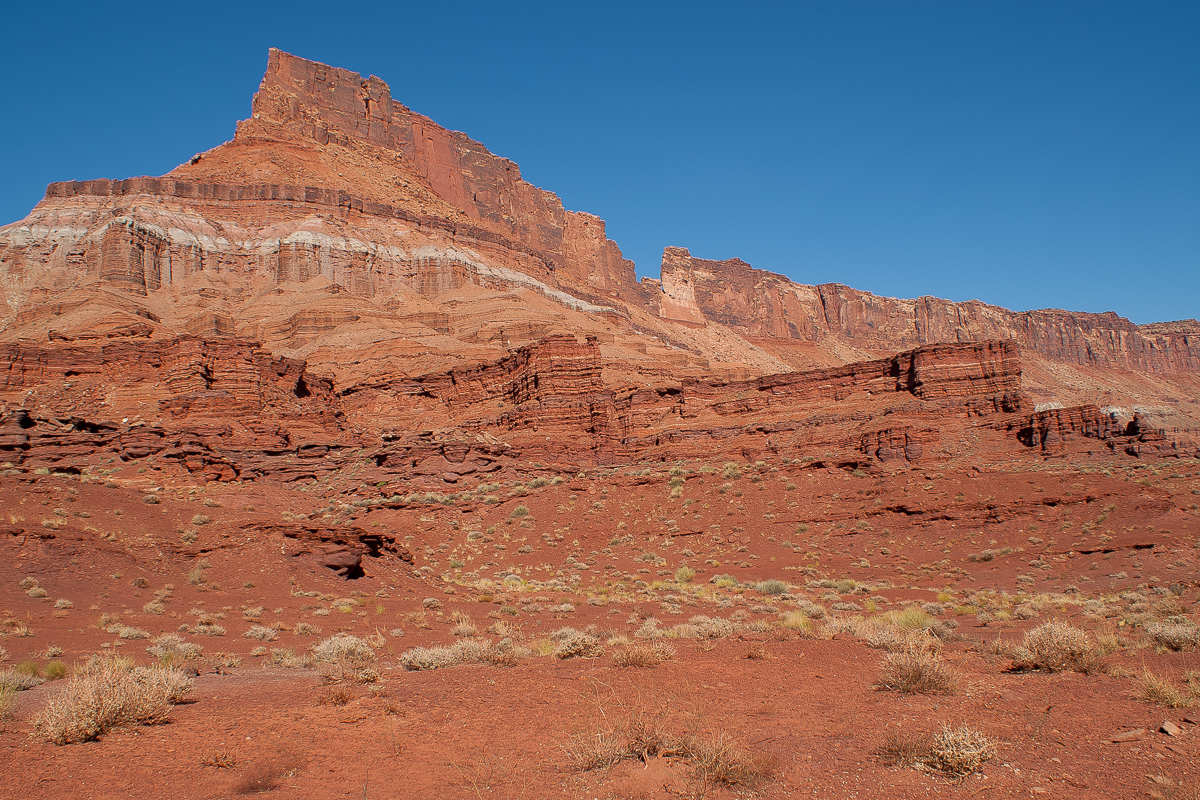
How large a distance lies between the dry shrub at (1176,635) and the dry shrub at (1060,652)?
3.96ft

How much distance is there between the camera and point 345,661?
8.99 m

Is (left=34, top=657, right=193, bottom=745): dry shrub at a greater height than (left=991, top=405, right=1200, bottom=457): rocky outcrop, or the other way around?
(left=991, top=405, right=1200, bottom=457): rocky outcrop

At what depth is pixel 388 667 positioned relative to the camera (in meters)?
9.30

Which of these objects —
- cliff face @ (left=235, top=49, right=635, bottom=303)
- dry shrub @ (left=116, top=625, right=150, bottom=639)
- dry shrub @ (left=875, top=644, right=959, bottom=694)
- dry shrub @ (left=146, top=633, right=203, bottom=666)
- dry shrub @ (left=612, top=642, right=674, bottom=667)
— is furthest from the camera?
cliff face @ (left=235, top=49, right=635, bottom=303)

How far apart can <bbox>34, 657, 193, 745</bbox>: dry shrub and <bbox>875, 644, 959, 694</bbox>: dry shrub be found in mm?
7172

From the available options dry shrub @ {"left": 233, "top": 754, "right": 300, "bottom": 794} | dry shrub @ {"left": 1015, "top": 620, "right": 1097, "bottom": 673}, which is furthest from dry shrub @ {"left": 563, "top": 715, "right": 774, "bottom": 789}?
dry shrub @ {"left": 1015, "top": 620, "right": 1097, "bottom": 673}

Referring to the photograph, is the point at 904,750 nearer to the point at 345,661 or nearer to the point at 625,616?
the point at 345,661

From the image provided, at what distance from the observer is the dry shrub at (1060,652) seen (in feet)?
25.2

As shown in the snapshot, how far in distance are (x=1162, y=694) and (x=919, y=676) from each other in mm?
1994

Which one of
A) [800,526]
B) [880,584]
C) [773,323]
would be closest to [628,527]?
[800,526]

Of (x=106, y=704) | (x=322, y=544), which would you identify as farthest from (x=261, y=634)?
(x=322, y=544)

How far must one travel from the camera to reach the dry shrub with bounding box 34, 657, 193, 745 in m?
5.60

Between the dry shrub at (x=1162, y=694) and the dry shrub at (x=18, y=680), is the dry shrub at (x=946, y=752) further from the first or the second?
the dry shrub at (x=18, y=680)

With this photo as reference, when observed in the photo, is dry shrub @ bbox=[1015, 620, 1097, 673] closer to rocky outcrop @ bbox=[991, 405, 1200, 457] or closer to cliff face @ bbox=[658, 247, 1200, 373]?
rocky outcrop @ bbox=[991, 405, 1200, 457]
